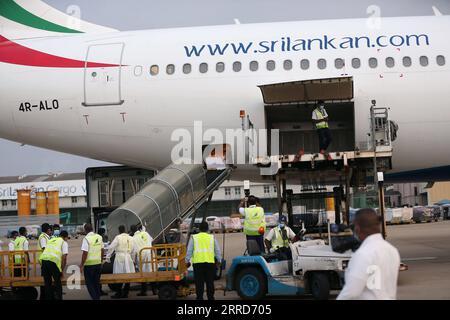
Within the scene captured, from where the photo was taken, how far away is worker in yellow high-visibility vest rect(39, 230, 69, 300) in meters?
12.1

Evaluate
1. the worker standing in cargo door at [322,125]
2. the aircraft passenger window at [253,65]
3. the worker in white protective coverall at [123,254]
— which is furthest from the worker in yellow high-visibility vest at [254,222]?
the aircraft passenger window at [253,65]

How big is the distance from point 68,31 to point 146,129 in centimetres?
384

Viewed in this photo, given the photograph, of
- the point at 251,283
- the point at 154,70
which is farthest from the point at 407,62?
the point at 251,283

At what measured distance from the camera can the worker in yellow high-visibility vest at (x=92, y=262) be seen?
1220 cm

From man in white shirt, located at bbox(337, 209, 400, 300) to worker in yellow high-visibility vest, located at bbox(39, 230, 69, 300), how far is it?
783 cm

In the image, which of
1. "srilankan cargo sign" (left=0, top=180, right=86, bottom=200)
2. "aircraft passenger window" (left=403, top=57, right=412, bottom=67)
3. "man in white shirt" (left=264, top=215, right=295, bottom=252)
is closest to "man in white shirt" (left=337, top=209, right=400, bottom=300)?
"man in white shirt" (left=264, top=215, right=295, bottom=252)

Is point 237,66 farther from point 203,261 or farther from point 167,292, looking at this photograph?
point 203,261

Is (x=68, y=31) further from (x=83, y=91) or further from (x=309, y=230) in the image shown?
(x=309, y=230)

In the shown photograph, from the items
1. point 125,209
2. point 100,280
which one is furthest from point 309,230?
point 100,280

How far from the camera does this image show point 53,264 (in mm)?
12141

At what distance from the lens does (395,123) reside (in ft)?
52.1

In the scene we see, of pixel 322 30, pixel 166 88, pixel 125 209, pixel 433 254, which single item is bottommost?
pixel 433 254

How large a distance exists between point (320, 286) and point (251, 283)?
1253 mm

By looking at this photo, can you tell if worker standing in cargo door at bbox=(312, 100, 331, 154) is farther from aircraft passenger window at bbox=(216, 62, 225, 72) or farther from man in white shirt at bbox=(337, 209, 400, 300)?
man in white shirt at bbox=(337, 209, 400, 300)
